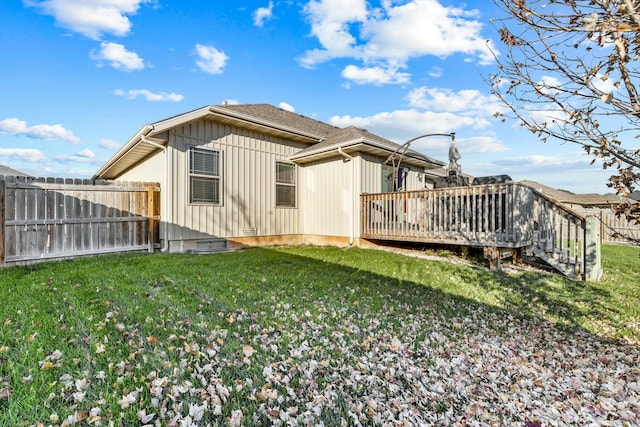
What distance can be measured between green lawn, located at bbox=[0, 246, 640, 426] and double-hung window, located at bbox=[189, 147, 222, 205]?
2.84 meters

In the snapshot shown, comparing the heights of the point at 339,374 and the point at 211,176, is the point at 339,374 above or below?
below

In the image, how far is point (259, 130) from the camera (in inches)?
339

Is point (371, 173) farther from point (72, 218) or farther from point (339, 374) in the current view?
point (72, 218)

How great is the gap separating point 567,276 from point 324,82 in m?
10.3

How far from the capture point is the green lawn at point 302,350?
1870 mm

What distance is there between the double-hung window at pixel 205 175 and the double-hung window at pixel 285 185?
6.09 ft

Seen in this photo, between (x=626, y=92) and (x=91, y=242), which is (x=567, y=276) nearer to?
(x=626, y=92)

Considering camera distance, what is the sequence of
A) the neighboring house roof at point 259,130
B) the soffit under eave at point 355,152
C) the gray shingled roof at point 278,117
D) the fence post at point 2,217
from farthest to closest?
the gray shingled roof at point 278,117 → the soffit under eave at point 355,152 → the neighboring house roof at point 259,130 → the fence post at point 2,217

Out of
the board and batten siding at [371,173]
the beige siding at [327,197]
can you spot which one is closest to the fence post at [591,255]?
the board and batten siding at [371,173]

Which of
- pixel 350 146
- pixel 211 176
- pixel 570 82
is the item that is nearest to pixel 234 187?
pixel 211 176

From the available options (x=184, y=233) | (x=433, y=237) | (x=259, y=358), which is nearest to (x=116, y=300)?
(x=259, y=358)

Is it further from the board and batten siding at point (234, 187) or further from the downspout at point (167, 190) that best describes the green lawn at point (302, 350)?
the board and batten siding at point (234, 187)

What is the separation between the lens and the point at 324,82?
40.9ft

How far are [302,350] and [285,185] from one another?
→ 712 centimetres
